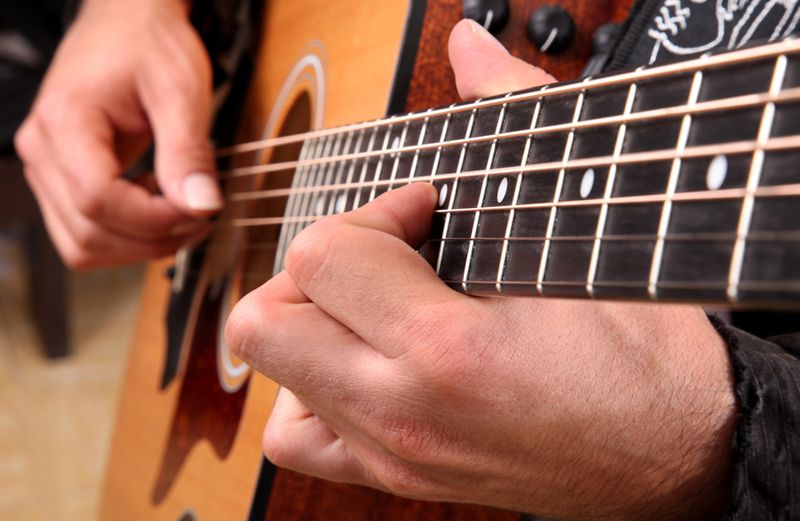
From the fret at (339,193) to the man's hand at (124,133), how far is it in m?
0.27

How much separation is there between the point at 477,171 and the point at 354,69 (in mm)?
294

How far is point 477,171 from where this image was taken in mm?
440

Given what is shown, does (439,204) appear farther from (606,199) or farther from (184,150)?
(184,150)

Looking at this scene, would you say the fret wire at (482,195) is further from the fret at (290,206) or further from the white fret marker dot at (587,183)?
the fret at (290,206)

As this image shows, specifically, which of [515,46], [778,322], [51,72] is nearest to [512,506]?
[778,322]

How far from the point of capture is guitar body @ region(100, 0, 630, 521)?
0.62 metres

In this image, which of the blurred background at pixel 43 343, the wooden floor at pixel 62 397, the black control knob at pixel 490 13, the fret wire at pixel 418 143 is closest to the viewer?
the fret wire at pixel 418 143

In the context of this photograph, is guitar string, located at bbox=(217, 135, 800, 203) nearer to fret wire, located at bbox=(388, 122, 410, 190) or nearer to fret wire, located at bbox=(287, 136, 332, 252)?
fret wire, located at bbox=(388, 122, 410, 190)

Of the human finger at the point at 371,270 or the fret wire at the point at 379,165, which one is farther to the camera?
the fret wire at the point at 379,165

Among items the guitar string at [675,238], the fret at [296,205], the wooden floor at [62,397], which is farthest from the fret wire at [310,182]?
the wooden floor at [62,397]

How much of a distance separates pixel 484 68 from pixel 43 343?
70.9 inches

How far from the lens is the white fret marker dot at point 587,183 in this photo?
362 mm

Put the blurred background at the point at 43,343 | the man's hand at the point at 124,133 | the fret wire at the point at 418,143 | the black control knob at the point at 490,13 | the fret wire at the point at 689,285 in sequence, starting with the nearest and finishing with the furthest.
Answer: the fret wire at the point at 689,285 < the fret wire at the point at 418,143 < the black control knob at the point at 490,13 < the man's hand at the point at 124,133 < the blurred background at the point at 43,343

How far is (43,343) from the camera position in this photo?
1970mm
